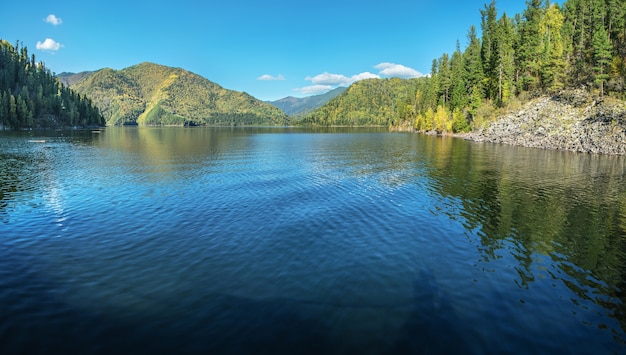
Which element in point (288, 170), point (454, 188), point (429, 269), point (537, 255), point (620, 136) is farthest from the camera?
point (620, 136)

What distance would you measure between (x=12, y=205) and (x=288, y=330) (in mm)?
35113

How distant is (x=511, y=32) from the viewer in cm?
13512

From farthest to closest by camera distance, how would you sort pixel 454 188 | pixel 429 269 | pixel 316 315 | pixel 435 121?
1. pixel 435 121
2. pixel 454 188
3. pixel 429 269
4. pixel 316 315

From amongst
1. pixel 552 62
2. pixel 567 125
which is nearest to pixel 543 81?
pixel 552 62

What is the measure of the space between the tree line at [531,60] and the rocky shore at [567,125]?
5.57 m

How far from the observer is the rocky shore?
75.7 m

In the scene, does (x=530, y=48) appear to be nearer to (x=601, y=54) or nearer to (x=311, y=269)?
(x=601, y=54)

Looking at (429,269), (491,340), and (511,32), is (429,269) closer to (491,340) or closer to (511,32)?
(491,340)

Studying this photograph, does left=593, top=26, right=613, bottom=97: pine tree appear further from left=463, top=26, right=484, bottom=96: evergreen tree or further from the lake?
the lake

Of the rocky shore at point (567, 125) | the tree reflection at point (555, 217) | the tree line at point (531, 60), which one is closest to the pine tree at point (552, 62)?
the tree line at point (531, 60)

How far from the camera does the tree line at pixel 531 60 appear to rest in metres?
95.0

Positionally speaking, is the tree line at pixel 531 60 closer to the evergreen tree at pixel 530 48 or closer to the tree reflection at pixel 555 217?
the evergreen tree at pixel 530 48

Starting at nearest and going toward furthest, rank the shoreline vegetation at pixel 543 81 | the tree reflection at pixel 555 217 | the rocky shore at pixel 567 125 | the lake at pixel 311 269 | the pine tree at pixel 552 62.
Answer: the lake at pixel 311 269 → the tree reflection at pixel 555 217 → the rocky shore at pixel 567 125 → the shoreline vegetation at pixel 543 81 → the pine tree at pixel 552 62

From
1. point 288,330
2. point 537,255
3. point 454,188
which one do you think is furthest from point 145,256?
point 454,188
